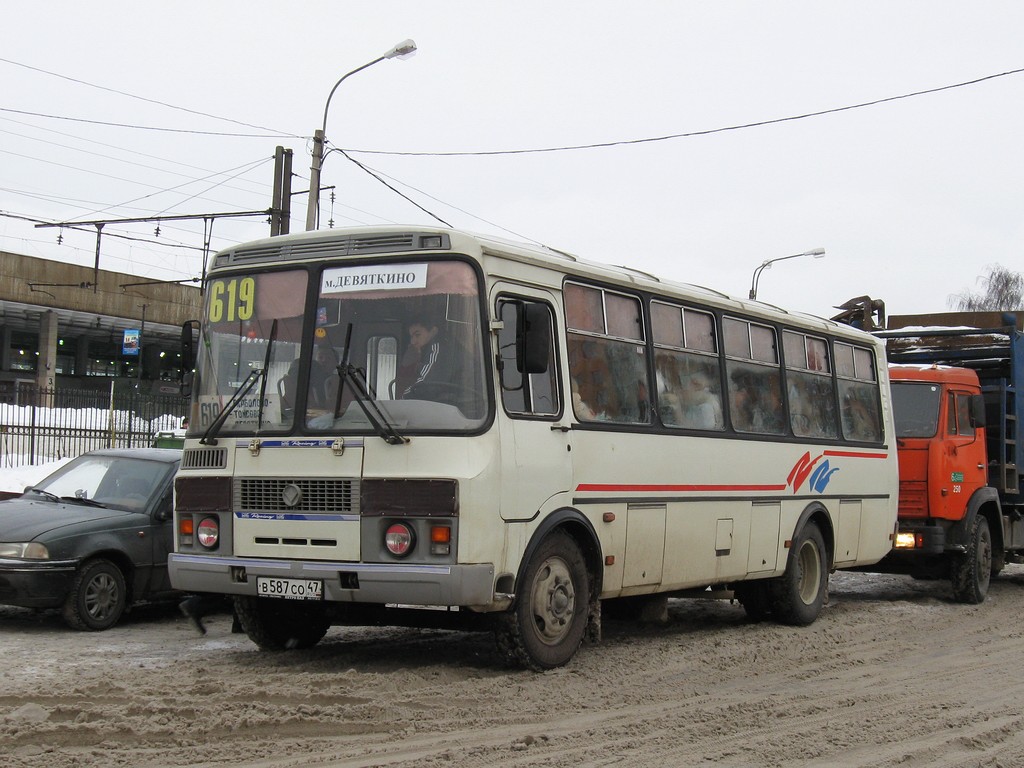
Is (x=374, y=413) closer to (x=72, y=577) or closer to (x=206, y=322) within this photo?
(x=206, y=322)

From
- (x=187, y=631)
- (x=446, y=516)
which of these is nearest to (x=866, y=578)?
(x=187, y=631)

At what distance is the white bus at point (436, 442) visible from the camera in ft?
25.7

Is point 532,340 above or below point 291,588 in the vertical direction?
above

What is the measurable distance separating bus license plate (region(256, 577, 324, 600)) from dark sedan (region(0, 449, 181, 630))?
2.86 m

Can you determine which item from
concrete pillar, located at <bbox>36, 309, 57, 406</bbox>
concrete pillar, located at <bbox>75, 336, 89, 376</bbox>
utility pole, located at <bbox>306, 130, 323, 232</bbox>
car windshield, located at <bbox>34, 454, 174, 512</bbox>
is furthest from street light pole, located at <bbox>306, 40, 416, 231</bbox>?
concrete pillar, located at <bbox>75, 336, 89, 376</bbox>

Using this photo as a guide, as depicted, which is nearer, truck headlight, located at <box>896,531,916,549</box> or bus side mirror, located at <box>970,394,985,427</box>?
truck headlight, located at <box>896,531,916,549</box>

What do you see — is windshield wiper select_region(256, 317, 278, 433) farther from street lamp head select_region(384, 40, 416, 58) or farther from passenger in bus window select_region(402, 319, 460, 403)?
street lamp head select_region(384, 40, 416, 58)

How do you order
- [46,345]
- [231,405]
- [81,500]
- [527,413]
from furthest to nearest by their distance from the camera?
[46,345] → [81,500] → [231,405] → [527,413]

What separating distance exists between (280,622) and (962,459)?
28.1ft

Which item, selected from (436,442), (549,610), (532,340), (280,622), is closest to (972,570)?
(549,610)

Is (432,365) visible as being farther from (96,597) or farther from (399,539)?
(96,597)

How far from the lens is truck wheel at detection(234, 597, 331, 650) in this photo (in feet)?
29.6

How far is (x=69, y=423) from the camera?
2539 centimetres

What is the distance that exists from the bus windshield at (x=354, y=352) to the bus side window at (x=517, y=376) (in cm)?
22
